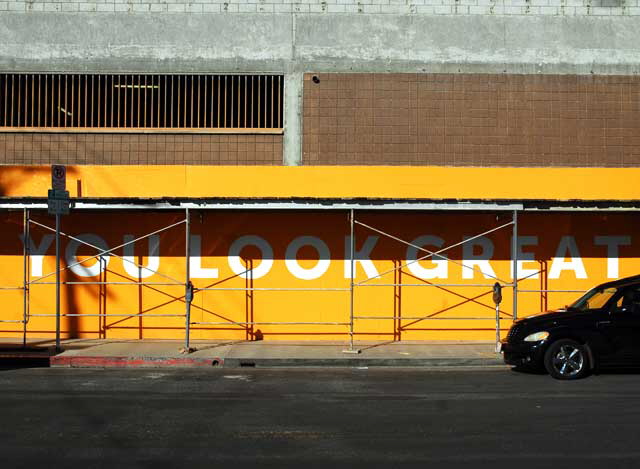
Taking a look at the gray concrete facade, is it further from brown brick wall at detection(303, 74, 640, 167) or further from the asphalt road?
the asphalt road

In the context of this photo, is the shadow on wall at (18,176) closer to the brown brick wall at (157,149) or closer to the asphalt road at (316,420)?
the brown brick wall at (157,149)

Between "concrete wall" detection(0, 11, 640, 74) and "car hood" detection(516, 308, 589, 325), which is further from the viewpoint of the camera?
"concrete wall" detection(0, 11, 640, 74)

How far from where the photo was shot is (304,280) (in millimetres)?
16312

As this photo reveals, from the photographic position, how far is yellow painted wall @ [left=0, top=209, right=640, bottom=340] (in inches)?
642

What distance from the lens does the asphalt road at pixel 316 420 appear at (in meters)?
7.15

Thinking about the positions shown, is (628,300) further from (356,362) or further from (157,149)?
(157,149)

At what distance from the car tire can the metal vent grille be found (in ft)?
27.9

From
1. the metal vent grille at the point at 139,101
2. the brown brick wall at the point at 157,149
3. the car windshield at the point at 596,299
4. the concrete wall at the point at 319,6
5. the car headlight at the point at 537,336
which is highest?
the concrete wall at the point at 319,6

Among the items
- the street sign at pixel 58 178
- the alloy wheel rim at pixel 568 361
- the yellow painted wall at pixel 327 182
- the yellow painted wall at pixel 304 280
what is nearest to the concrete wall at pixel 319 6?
the yellow painted wall at pixel 327 182

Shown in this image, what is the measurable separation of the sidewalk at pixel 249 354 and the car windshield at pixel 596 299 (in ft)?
5.90

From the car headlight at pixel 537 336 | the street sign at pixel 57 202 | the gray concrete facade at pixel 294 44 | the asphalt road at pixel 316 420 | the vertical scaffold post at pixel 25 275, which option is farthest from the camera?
the gray concrete facade at pixel 294 44

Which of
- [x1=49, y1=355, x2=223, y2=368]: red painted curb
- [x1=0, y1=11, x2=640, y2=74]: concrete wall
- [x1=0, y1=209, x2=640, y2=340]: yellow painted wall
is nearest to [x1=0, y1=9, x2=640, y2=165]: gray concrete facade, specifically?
[x1=0, y1=11, x2=640, y2=74]: concrete wall

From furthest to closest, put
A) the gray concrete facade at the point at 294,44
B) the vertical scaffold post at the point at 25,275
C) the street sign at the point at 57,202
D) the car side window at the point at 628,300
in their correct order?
the gray concrete facade at the point at 294,44 < the vertical scaffold post at the point at 25,275 < the street sign at the point at 57,202 < the car side window at the point at 628,300

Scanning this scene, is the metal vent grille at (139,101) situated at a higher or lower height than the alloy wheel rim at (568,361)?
higher
